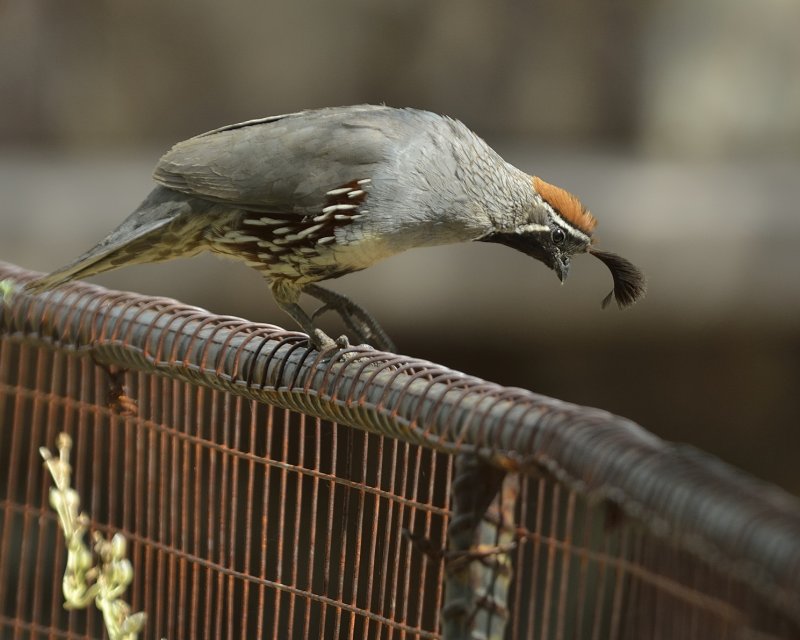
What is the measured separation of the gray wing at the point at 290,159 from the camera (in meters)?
3.12

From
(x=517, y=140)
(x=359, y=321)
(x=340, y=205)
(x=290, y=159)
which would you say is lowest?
(x=359, y=321)

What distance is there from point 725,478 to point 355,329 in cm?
184

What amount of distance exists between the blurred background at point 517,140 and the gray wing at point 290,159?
275 centimetres

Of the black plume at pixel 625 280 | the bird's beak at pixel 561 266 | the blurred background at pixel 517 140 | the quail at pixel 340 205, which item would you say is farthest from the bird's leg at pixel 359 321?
the blurred background at pixel 517 140

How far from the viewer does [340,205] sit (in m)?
3.09

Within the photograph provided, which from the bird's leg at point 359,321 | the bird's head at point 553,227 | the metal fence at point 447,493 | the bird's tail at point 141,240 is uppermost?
the bird's head at point 553,227

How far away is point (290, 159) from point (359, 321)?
48 cm

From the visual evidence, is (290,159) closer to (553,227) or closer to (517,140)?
(553,227)

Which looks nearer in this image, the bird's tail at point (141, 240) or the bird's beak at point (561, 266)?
the bird's tail at point (141, 240)

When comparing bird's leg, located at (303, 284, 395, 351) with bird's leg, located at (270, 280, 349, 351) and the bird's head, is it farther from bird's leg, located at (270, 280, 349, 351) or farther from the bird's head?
the bird's head

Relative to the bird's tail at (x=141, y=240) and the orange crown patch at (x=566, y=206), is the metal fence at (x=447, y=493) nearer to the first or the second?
the bird's tail at (x=141, y=240)

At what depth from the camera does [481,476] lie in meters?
1.94

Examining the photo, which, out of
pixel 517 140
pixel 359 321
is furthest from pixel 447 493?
pixel 517 140

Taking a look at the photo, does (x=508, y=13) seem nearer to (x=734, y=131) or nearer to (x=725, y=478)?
(x=734, y=131)
